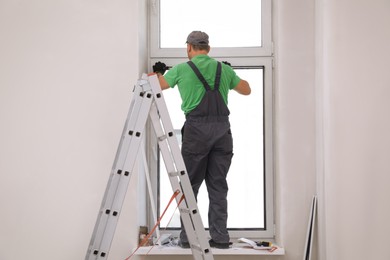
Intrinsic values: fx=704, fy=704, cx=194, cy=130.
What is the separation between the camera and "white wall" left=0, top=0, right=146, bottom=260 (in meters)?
4.38

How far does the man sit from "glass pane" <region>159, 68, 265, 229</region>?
0.49 m

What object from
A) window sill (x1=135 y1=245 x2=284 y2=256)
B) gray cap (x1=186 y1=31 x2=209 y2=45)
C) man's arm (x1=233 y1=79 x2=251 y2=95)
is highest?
gray cap (x1=186 y1=31 x2=209 y2=45)

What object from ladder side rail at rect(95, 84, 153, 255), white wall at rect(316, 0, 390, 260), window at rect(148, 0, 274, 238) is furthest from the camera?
window at rect(148, 0, 274, 238)

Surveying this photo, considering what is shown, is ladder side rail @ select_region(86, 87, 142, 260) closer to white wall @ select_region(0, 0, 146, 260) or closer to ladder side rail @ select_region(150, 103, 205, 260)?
ladder side rail @ select_region(150, 103, 205, 260)

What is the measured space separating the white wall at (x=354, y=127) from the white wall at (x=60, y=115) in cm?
120

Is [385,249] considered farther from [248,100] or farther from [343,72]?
[248,100]

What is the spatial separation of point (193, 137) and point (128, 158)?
2.64 feet

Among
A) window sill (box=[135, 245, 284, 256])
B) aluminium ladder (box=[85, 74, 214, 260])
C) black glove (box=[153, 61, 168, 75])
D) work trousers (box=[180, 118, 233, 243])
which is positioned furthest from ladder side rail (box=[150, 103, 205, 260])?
black glove (box=[153, 61, 168, 75])

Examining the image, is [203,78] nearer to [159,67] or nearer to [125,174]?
[159,67]

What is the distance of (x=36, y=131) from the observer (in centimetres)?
442

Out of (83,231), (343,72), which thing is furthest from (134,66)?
(343,72)

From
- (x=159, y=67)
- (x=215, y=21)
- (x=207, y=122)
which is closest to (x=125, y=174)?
(x=207, y=122)

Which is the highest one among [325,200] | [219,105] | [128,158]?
[219,105]

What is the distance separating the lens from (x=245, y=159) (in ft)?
15.4
